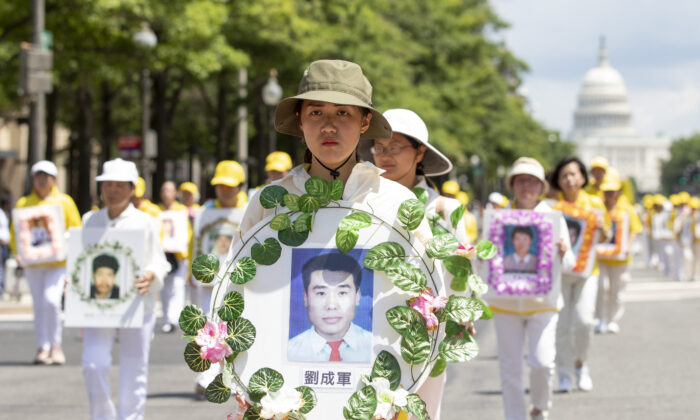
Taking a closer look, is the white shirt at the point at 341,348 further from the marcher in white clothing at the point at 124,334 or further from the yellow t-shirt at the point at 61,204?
the yellow t-shirt at the point at 61,204

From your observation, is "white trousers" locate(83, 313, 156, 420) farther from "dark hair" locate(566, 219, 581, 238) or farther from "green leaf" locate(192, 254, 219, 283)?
"green leaf" locate(192, 254, 219, 283)

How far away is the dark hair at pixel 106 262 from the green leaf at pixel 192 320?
15.0 feet

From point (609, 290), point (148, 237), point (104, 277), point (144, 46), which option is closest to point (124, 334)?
point (104, 277)

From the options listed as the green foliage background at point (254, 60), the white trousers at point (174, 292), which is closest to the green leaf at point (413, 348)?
the white trousers at point (174, 292)

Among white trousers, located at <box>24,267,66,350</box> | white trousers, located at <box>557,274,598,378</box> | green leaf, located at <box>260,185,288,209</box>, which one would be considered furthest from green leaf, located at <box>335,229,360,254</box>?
white trousers, located at <box>24,267,66,350</box>

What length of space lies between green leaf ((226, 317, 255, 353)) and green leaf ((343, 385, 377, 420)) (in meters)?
0.35

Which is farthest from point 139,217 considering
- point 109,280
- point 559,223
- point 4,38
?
point 4,38

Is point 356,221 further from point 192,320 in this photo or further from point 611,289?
point 611,289

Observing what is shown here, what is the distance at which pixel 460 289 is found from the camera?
433 centimetres

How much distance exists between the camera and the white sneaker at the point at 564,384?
1107cm

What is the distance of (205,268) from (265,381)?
1.39ft

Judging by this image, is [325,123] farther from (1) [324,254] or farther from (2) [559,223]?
(2) [559,223]

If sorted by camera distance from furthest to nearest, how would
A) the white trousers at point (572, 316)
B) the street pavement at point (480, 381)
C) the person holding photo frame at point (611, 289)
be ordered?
the person holding photo frame at point (611, 289) → the white trousers at point (572, 316) → the street pavement at point (480, 381)

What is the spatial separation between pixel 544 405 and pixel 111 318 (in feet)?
9.28
